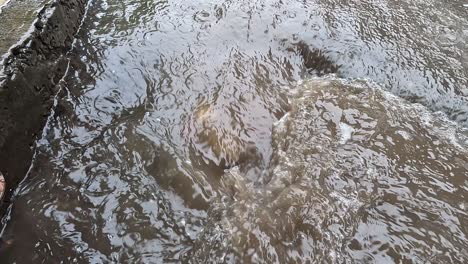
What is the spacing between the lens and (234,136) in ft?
12.5

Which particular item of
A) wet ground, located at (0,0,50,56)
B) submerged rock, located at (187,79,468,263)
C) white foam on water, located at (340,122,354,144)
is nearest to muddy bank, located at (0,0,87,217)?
wet ground, located at (0,0,50,56)

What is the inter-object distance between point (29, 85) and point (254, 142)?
2.13 meters

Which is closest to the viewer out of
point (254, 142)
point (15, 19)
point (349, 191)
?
point (349, 191)

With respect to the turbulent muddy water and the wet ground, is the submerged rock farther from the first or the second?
the wet ground

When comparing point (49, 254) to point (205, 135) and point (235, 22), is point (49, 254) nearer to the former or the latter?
point (205, 135)

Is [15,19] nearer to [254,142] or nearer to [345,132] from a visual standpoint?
[254,142]

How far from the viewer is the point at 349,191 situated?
11.0ft

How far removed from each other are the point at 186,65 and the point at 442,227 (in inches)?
120

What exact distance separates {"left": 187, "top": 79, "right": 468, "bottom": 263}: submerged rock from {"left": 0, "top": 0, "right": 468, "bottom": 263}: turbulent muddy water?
15mm

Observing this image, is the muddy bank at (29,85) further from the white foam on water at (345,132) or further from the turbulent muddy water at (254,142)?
the white foam on water at (345,132)

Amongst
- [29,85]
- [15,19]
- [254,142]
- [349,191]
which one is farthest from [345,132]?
[15,19]

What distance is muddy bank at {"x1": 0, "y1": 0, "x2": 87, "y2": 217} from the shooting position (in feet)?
10.8

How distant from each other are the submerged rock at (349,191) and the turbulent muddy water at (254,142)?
0.05 feet

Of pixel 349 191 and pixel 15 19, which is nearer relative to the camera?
pixel 349 191
